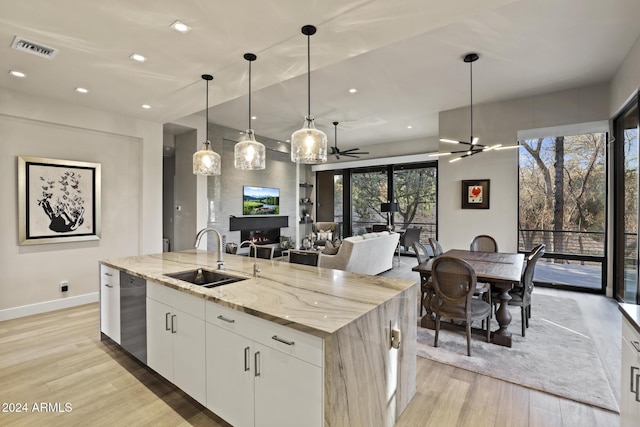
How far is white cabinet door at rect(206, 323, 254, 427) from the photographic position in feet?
5.48

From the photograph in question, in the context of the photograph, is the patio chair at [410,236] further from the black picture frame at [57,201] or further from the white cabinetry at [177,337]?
the black picture frame at [57,201]

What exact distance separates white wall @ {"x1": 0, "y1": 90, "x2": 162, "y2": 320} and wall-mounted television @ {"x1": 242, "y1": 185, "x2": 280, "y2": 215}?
2705 mm

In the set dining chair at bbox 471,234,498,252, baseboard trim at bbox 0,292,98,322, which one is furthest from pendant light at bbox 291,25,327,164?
baseboard trim at bbox 0,292,98,322

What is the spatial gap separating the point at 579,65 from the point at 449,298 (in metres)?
3.75

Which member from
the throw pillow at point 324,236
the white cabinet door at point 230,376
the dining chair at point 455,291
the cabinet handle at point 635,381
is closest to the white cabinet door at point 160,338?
the white cabinet door at point 230,376

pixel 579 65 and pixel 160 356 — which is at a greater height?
pixel 579 65

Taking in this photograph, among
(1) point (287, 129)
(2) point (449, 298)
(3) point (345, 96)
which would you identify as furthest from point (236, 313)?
(1) point (287, 129)

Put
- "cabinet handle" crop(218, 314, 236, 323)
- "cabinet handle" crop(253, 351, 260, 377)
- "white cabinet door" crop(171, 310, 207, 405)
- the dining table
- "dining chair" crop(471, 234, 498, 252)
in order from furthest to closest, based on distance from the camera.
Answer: "dining chair" crop(471, 234, 498, 252), the dining table, "white cabinet door" crop(171, 310, 207, 405), "cabinet handle" crop(218, 314, 236, 323), "cabinet handle" crop(253, 351, 260, 377)

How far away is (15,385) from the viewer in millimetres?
Answer: 2414

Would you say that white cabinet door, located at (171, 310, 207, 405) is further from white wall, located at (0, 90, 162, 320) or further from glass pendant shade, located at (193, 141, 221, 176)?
white wall, located at (0, 90, 162, 320)

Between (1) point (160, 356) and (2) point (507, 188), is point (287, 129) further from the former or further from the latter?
(1) point (160, 356)

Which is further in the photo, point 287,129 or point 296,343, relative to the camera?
point 287,129

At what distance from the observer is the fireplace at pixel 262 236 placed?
25.6 ft

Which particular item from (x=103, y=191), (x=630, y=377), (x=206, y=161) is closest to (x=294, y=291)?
(x=630, y=377)
